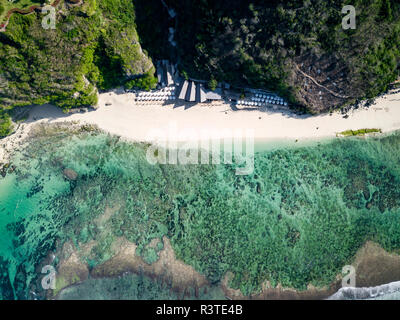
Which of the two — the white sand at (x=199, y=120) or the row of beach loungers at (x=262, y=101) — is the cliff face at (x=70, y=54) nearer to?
the white sand at (x=199, y=120)

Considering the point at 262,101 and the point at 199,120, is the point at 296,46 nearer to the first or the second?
the point at 262,101

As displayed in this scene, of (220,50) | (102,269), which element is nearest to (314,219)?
(220,50)

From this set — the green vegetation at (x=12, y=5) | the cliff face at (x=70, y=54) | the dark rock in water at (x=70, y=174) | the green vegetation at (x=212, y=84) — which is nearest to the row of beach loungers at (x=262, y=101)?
the green vegetation at (x=212, y=84)

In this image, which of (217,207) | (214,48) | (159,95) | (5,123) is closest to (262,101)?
(214,48)

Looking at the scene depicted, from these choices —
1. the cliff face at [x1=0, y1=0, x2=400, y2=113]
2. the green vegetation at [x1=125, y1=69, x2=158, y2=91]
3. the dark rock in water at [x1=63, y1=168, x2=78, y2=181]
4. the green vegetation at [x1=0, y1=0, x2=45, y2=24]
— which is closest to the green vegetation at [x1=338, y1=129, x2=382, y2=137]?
the cliff face at [x1=0, y1=0, x2=400, y2=113]

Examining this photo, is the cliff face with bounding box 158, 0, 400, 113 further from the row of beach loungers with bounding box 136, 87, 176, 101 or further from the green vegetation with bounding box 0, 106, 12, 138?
the green vegetation with bounding box 0, 106, 12, 138

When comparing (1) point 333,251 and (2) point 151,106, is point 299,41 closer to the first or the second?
(2) point 151,106
